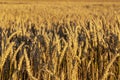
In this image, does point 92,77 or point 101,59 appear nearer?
point 92,77

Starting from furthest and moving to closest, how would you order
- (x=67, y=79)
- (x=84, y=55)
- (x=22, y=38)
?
(x=22, y=38) < (x=84, y=55) < (x=67, y=79)

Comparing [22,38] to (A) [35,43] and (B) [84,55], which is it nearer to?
(A) [35,43]

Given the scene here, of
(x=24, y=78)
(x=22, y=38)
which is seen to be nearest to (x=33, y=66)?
(x=24, y=78)

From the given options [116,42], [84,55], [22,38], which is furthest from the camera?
[22,38]

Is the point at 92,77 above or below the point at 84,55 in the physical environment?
below

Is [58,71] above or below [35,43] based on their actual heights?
below

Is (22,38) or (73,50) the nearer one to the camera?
(73,50)

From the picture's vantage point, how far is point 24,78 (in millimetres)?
1717

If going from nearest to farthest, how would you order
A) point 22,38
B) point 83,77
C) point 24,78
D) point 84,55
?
1. point 24,78
2. point 83,77
3. point 84,55
4. point 22,38

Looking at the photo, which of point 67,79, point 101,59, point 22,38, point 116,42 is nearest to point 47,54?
point 67,79

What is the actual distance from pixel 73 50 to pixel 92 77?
212 mm

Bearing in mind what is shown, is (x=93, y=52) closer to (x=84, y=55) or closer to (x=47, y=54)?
(x=84, y=55)

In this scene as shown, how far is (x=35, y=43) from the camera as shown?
2.00 m

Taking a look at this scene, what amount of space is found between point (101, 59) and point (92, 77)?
227 millimetres
